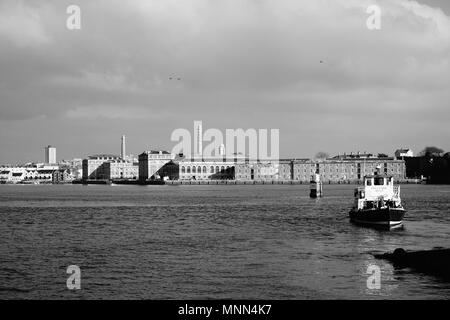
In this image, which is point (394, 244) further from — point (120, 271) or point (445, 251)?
point (120, 271)

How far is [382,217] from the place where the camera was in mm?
48562

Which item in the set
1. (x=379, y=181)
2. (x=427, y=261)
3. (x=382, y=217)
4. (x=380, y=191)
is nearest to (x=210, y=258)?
(x=427, y=261)

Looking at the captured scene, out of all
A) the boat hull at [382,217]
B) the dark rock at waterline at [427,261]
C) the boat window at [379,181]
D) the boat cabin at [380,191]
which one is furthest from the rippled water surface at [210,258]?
the boat window at [379,181]

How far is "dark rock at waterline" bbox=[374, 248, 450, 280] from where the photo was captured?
86.6ft

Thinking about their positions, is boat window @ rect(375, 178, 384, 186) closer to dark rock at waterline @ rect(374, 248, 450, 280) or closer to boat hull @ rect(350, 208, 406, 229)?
boat hull @ rect(350, 208, 406, 229)

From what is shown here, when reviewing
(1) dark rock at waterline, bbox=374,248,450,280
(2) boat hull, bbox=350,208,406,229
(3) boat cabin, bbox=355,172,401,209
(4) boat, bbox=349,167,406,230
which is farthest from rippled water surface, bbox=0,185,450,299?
(3) boat cabin, bbox=355,172,401,209

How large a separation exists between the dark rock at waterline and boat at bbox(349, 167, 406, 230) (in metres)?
18.3

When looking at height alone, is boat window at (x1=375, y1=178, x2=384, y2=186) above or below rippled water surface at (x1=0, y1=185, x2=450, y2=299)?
above

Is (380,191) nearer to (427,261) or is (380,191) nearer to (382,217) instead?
(382,217)

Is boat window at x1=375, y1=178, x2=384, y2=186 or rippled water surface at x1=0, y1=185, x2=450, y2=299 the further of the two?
boat window at x1=375, y1=178, x2=384, y2=186

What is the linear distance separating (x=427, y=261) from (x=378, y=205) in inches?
1000

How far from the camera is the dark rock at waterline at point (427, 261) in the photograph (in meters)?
26.4

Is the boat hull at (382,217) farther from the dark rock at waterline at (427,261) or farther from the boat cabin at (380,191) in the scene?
the dark rock at waterline at (427,261)
